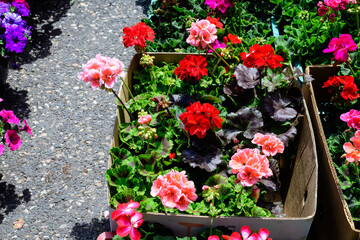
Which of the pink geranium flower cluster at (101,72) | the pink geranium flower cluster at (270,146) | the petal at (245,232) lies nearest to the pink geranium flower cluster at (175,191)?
the petal at (245,232)

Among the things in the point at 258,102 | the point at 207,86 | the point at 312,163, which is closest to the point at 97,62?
the point at 207,86

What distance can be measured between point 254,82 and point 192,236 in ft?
2.65

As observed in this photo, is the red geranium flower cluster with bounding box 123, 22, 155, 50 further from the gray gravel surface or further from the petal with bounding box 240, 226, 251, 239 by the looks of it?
the petal with bounding box 240, 226, 251, 239

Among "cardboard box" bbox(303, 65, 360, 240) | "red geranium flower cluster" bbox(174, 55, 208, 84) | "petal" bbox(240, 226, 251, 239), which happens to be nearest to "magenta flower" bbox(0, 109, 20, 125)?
"red geranium flower cluster" bbox(174, 55, 208, 84)

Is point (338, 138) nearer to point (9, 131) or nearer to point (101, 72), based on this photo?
point (101, 72)

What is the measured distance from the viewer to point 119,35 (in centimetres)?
354

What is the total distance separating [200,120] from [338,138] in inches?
33.9

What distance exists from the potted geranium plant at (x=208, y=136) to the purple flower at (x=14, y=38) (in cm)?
84

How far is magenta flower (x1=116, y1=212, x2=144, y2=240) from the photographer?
1.52m

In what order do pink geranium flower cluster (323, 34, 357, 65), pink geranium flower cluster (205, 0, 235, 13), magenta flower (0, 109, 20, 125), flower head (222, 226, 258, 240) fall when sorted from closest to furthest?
flower head (222, 226, 258, 240)
pink geranium flower cluster (323, 34, 357, 65)
magenta flower (0, 109, 20, 125)
pink geranium flower cluster (205, 0, 235, 13)

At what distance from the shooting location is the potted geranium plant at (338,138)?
1.82 m

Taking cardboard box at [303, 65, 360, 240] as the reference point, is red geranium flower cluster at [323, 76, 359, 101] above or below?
above

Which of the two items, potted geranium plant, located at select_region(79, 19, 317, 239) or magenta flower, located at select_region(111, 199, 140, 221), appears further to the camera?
potted geranium plant, located at select_region(79, 19, 317, 239)

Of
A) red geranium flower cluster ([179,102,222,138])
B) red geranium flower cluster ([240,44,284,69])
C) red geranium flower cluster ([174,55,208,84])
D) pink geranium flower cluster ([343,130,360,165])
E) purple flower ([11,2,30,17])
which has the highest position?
purple flower ([11,2,30,17])
